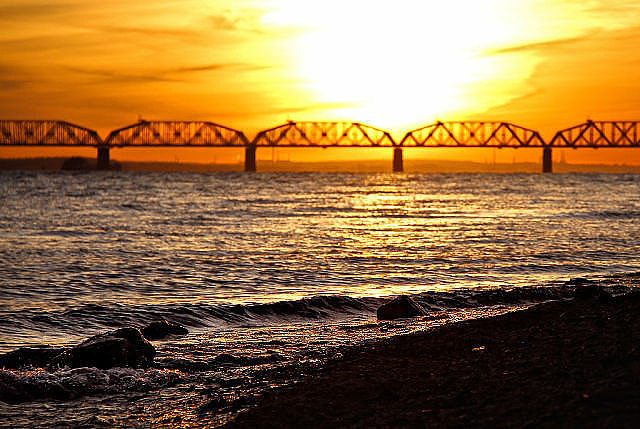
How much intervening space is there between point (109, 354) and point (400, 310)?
17.5ft

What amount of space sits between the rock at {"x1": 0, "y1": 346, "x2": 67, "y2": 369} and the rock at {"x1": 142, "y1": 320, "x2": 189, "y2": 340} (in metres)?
1.43

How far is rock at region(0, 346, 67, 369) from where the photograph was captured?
9.27 metres

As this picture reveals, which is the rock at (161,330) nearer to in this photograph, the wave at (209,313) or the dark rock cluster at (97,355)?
the wave at (209,313)

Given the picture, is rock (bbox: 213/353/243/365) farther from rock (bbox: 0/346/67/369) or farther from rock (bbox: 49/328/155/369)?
rock (bbox: 0/346/67/369)

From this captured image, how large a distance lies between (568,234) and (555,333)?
78.0 feet

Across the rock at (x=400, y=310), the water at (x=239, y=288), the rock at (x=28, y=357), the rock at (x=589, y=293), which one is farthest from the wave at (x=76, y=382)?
the rock at (x=589, y=293)

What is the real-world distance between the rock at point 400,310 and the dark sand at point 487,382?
257 cm

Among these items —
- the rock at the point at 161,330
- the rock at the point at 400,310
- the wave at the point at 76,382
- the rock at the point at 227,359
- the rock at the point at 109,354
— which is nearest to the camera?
the wave at the point at 76,382

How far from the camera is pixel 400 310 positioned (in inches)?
494

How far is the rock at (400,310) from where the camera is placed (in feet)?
41.0

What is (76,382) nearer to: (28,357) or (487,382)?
(28,357)

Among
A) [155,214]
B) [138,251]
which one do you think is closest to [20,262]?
[138,251]

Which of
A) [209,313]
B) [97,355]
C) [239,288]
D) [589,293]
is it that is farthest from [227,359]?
[239,288]

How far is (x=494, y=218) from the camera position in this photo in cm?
4306
